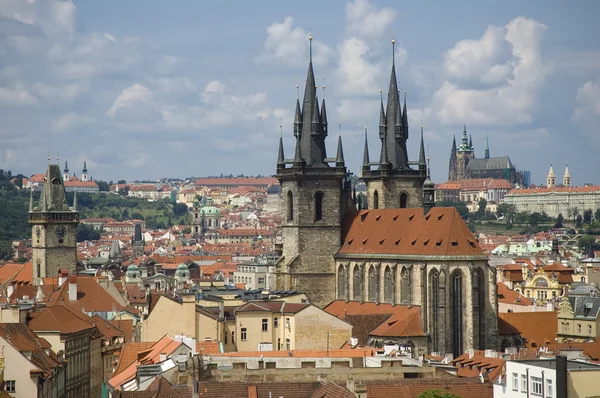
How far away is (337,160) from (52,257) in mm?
37626

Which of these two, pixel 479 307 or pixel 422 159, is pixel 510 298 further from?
pixel 479 307

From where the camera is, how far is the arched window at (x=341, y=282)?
108 m

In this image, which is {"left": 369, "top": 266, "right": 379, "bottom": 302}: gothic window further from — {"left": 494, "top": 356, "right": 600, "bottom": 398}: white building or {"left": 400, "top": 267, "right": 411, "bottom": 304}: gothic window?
{"left": 494, "top": 356, "right": 600, "bottom": 398}: white building

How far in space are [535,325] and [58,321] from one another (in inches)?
1595

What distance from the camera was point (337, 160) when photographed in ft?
362

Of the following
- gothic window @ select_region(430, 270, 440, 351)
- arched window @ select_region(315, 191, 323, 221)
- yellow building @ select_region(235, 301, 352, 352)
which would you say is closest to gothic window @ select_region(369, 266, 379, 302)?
arched window @ select_region(315, 191, 323, 221)

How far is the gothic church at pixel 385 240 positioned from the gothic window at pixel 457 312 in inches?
2.4

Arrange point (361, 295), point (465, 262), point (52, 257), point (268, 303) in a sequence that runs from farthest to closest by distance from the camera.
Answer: point (52, 257), point (361, 295), point (465, 262), point (268, 303)

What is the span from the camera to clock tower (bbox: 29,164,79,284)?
5404 inches

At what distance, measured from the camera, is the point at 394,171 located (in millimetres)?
114500

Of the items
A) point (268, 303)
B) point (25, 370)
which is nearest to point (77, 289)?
point (268, 303)

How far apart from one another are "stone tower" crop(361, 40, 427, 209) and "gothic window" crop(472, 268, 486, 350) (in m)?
19.5

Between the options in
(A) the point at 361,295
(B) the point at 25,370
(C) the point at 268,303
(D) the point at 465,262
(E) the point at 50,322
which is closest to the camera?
(B) the point at 25,370

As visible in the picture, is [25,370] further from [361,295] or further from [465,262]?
[361,295]
